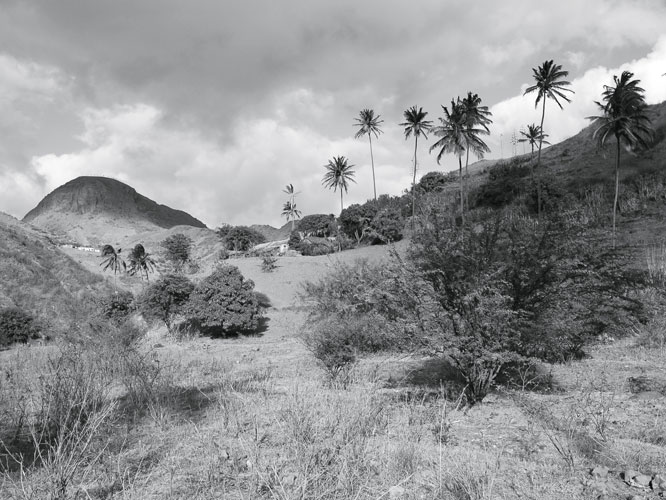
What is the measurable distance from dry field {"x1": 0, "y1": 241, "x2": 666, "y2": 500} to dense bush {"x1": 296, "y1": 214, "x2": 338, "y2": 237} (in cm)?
5853

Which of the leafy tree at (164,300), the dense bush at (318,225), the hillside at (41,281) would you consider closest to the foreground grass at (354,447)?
the leafy tree at (164,300)

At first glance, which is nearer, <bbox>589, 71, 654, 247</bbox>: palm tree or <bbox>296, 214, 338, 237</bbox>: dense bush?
<bbox>589, 71, 654, 247</bbox>: palm tree

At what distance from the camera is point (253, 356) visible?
17.4m

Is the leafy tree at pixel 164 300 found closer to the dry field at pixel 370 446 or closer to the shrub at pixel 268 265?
the shrub at pixel 268 265

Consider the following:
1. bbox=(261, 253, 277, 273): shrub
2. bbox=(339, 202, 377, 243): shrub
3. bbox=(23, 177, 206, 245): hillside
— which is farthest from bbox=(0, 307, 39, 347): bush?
bbox=(23, 177, 206, 245): hillside

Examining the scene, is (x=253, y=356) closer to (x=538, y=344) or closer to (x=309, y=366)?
(x=309, y=366)

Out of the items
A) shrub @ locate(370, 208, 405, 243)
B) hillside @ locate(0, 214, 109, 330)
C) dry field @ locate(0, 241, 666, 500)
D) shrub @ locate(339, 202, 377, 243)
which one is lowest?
dry field @ locate(0, 241, 666, 500)

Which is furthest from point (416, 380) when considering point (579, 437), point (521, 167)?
point (521, 167)

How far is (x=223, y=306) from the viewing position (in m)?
25.8

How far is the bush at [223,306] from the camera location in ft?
83.4

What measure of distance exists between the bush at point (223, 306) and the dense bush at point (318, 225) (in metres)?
40.5

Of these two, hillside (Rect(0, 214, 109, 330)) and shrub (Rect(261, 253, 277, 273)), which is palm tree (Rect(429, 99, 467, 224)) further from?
hillside (Rect(0, 214, 109, 330))

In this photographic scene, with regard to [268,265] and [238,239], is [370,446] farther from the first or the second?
[238,239]

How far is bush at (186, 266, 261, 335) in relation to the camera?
25.4 meters
